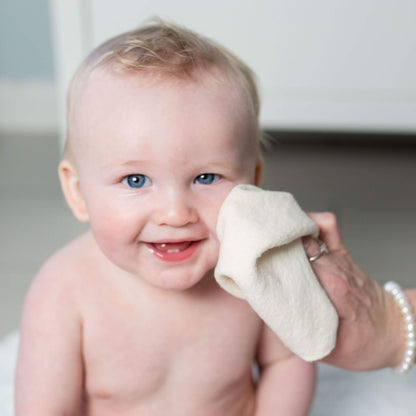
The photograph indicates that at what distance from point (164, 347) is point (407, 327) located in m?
0.29

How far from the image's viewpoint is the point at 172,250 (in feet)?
2.19

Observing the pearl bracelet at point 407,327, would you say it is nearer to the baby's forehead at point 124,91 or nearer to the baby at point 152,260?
the baby at point 152,260

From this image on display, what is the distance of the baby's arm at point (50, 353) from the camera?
742 millimetres

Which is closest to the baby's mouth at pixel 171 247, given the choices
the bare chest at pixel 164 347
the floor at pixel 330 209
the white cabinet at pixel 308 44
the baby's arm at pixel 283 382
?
the bare chest at pixel 164 347

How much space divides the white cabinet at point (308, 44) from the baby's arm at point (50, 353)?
2.71ft

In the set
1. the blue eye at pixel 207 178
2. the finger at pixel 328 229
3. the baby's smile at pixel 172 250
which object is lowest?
the finger at pixel 328 229

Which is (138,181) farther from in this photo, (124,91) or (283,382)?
Answer: (283,382)

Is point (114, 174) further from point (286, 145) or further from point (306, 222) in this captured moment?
point (286, 145)

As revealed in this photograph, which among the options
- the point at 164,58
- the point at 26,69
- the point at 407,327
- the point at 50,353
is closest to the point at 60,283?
the point at 50,353

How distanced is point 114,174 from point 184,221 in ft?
0.29

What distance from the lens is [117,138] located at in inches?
25.7

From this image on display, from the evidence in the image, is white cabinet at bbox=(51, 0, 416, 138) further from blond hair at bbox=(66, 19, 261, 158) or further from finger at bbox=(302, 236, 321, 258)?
finger at bbox=(302, 236, 321, 258)

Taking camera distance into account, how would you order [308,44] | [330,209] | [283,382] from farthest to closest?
[330,209] → [308,44] → [283,382]

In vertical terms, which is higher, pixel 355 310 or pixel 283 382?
pixel 355 310
